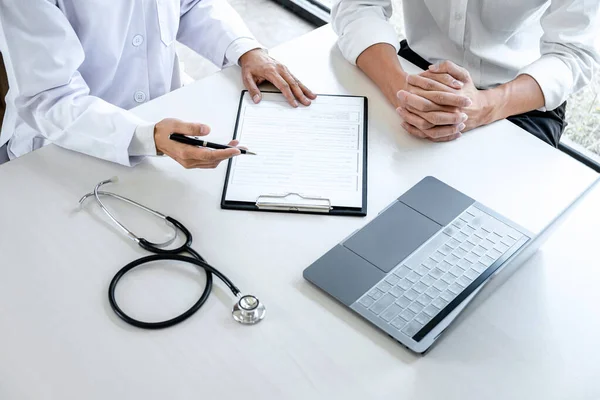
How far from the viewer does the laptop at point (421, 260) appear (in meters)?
0.87

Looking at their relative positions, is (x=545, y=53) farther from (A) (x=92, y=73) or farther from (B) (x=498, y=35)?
(A) (x=92, y=73)

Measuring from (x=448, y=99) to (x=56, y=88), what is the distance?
2.38ft

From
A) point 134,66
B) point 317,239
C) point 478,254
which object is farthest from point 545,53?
point 134,66

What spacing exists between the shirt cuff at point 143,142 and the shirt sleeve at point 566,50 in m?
0.78

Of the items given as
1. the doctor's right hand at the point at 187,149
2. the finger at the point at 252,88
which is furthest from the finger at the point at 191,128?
the finger at the point at 252,88

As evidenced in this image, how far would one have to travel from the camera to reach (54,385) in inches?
31.1

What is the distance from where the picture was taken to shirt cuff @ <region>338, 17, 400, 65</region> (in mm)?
1323

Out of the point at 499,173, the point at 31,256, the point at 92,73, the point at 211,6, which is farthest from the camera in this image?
the point at 211,6

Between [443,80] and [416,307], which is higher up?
[443,80]

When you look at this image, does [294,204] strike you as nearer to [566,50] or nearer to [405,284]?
[405,284]

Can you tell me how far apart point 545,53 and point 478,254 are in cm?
63

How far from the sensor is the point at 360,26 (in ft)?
4.51

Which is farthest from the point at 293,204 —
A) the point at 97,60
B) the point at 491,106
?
the point at 97,60

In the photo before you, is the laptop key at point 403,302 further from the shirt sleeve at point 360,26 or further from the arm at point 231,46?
the shirt sleeve at point 360,26
